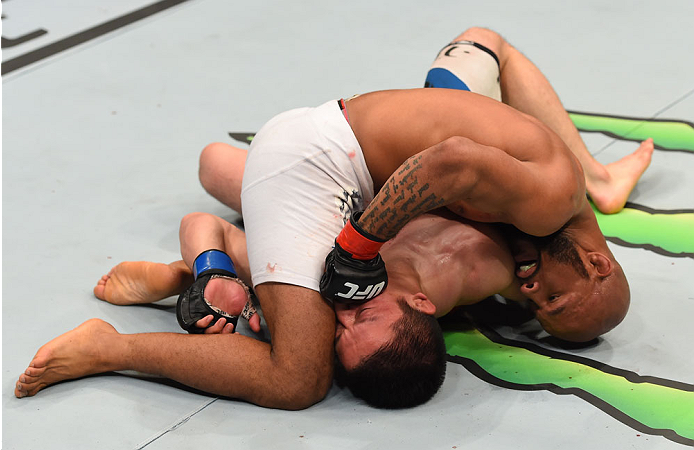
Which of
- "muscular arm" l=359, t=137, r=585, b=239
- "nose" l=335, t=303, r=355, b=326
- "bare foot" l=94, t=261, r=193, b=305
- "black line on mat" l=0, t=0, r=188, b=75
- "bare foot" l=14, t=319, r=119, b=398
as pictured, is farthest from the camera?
"black line on mat" l=0, t=0, r=188, b=75

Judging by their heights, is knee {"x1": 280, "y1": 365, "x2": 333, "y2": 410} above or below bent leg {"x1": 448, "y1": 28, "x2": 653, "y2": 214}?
below

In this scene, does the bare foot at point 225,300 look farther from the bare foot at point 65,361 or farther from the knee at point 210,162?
the knee at point 210,162

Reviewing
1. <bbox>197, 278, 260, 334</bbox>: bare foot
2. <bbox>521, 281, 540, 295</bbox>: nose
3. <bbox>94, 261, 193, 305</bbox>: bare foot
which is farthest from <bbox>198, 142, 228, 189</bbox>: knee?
<bbox>521, 281, 540, 295</bbox>: nose

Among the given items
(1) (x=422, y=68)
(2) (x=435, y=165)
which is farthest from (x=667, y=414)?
(1) (x=422, y=68)

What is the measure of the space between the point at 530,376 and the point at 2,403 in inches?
53.9

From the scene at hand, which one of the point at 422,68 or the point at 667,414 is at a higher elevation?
Result: the point at 422,68

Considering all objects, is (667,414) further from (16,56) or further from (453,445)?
(16,56)

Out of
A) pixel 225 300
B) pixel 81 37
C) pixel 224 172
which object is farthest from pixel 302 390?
pixel 81 37

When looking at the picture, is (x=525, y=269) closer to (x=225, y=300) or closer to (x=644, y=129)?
(x=225, y=300)

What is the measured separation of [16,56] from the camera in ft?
12.8

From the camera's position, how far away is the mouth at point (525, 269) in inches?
80.3

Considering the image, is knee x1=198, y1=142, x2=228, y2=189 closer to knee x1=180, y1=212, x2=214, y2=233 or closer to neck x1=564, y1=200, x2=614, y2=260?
knee x1=180, y1=212, x2=214, y2=233

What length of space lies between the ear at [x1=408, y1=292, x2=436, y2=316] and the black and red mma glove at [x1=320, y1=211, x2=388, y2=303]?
0.09m

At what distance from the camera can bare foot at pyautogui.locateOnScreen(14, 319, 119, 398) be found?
79.0 inches
